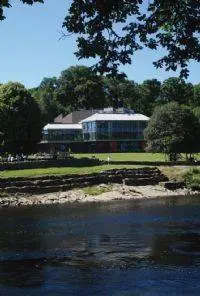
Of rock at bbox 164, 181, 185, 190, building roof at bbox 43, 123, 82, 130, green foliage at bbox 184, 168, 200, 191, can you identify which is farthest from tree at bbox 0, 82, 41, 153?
building roof at bbox 43, 123, 82, 130

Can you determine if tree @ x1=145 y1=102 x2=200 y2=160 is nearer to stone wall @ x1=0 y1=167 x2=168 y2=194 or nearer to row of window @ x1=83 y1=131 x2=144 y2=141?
stone wall @ x1=0 y1=167 x2=168 y2=194

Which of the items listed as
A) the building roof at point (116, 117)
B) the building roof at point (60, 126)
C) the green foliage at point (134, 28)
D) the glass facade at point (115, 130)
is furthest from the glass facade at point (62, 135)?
the green foliage at point (134, 28)

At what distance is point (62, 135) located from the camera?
461ft

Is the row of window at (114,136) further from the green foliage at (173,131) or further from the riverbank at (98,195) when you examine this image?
the riverbank at (98,195)

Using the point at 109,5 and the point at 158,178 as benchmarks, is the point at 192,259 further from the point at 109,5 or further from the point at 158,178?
the point at 158,178

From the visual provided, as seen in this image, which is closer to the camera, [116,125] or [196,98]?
[116,125]

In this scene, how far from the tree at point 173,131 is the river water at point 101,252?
40.9 metres

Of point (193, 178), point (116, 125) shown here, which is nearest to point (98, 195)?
point (193, 178)

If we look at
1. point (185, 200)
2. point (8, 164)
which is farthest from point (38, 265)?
point (8, 164)

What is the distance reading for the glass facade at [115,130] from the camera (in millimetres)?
136375

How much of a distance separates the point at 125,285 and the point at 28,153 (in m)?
73.1

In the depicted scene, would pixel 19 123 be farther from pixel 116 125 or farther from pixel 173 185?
pixel 116 125

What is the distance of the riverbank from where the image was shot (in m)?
65.6

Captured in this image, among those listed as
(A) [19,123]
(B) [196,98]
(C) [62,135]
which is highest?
(B) [196,98]
